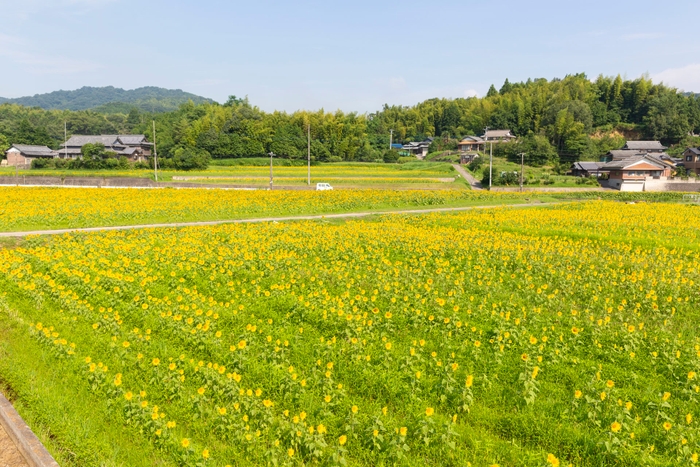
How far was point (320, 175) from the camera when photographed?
2098 inches

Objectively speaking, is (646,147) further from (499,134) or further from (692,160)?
(499,134)

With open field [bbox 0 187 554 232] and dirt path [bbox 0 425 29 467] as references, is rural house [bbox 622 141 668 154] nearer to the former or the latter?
open field [bbox 0 187 554 232]

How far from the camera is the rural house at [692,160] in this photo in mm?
60953

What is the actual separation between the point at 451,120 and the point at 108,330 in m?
101

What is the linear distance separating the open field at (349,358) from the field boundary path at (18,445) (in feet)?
0.52

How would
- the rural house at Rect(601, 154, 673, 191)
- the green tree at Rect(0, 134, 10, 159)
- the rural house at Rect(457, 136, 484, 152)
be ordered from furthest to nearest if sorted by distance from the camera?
the rural house at Rect(457, 136, 484, 152) < the green tree at Rect(0, 134, 10, 159) < the rural house at Rect(601, 154, 673, 191)

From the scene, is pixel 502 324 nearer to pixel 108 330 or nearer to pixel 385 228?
pixel 108 330

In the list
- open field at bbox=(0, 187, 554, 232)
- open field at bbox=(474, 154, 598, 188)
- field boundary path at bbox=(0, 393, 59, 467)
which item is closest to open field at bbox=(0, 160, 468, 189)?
open field at bbox=(474, 154, 598, 188)

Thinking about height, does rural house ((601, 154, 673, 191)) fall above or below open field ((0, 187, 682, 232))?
above

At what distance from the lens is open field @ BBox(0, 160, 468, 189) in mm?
46969

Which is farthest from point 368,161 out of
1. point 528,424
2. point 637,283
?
point 528,424

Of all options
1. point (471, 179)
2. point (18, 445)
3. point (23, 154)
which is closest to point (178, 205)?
point (18, 445)

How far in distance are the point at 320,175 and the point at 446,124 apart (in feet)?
192

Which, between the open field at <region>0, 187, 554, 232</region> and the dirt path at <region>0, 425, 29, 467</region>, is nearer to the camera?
the dirt path at <region>0, 425, 29, 467</region>
